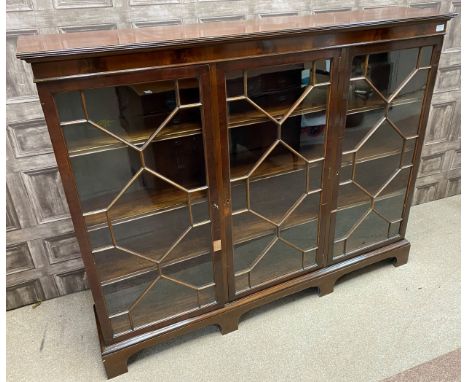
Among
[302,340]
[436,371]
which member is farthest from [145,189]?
[436,371]

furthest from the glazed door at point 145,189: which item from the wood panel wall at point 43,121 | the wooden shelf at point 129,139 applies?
the wood panel wall at point 43,121

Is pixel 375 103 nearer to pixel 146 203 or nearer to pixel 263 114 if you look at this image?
pixel 263 114

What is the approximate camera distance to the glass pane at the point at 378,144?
4.85 ft

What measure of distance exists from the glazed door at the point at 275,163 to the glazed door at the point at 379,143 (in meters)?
0.12

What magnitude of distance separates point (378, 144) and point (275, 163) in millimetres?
505

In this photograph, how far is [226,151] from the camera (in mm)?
1306

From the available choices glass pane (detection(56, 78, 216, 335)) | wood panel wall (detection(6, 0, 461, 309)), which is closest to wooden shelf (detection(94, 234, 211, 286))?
glass pane (detection(56, 78, 216, 335))

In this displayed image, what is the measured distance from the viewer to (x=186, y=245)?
1.45 metres

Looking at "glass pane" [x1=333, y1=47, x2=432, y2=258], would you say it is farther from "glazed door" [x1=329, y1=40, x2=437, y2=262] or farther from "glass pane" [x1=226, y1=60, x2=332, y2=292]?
"glass pane" [x1=226, y1=60, x2=332, y2=292]

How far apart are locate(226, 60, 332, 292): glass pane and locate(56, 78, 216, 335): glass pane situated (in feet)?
0.45

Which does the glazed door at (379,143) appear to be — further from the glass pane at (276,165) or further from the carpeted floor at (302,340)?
the carpeted floor at (302,340)

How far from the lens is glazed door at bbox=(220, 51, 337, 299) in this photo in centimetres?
129
